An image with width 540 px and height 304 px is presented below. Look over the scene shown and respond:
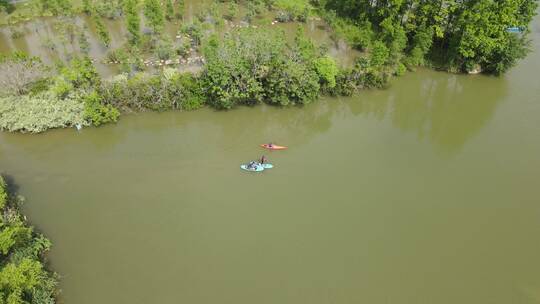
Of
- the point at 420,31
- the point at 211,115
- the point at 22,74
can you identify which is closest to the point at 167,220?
the point at 211,115

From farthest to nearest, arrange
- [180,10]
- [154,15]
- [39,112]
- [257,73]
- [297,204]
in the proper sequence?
[180,10] → [154,15] → [257,73] → [39,112] → [297,204]

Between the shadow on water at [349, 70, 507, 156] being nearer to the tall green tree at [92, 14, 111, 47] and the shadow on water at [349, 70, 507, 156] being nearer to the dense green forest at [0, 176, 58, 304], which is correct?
the tall green tree at [92, 14, 111, 47]

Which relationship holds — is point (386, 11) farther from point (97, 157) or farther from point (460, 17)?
point (97, 157)

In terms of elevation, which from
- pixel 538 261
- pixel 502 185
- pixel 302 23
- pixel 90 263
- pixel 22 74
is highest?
pixel 302 23

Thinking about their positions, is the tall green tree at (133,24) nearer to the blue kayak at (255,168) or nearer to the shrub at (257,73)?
the shrub at (257,73)

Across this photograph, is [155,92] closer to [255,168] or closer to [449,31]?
[255,168]

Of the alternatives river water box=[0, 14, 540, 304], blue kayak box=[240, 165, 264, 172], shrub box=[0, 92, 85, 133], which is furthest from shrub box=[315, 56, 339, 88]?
shrub box=[0, 92, 85, 133]

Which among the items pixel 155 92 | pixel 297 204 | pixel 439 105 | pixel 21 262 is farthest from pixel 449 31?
pixel 21 262
